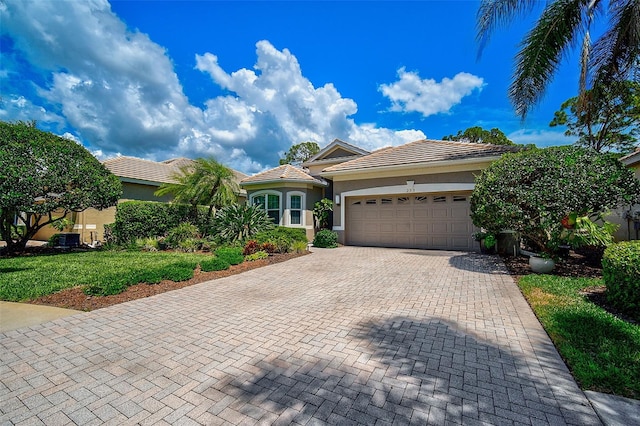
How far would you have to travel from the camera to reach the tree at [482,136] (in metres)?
31.9

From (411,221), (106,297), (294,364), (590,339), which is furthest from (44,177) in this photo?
(590,339)

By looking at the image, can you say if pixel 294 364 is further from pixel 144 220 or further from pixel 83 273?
pixel 144 220

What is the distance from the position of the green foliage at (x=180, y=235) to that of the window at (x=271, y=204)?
3.83 meters

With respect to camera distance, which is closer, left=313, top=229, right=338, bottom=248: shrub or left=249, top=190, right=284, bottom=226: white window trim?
left=313, top=229, right=338, bottom=248: shrub

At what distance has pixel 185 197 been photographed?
15023mm

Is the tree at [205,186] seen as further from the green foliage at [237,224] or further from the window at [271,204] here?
the green foliage at [237,224]

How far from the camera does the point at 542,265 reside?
791 cm

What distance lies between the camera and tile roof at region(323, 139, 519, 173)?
11.9 meters

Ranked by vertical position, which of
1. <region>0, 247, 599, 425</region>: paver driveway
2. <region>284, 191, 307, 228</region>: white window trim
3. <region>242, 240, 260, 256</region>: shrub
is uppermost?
<region>284, 191, 307, 228</region>: white window trim

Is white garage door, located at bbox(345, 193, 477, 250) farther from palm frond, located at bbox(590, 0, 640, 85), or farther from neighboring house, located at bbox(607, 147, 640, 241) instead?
palm frond, located at bbox(590, 0, 640, 85)

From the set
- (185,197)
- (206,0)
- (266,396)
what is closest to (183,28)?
(206,0)

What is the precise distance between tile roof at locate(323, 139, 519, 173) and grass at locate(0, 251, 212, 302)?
9.26 metres

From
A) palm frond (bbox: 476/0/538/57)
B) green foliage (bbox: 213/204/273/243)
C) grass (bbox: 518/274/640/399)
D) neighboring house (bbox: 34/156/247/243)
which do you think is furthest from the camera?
neighboring house (bbox: 34/156/247/243)

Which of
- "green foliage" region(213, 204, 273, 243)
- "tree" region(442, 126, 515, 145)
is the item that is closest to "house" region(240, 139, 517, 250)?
"green foliage" region(213, 204, 273, 243)
